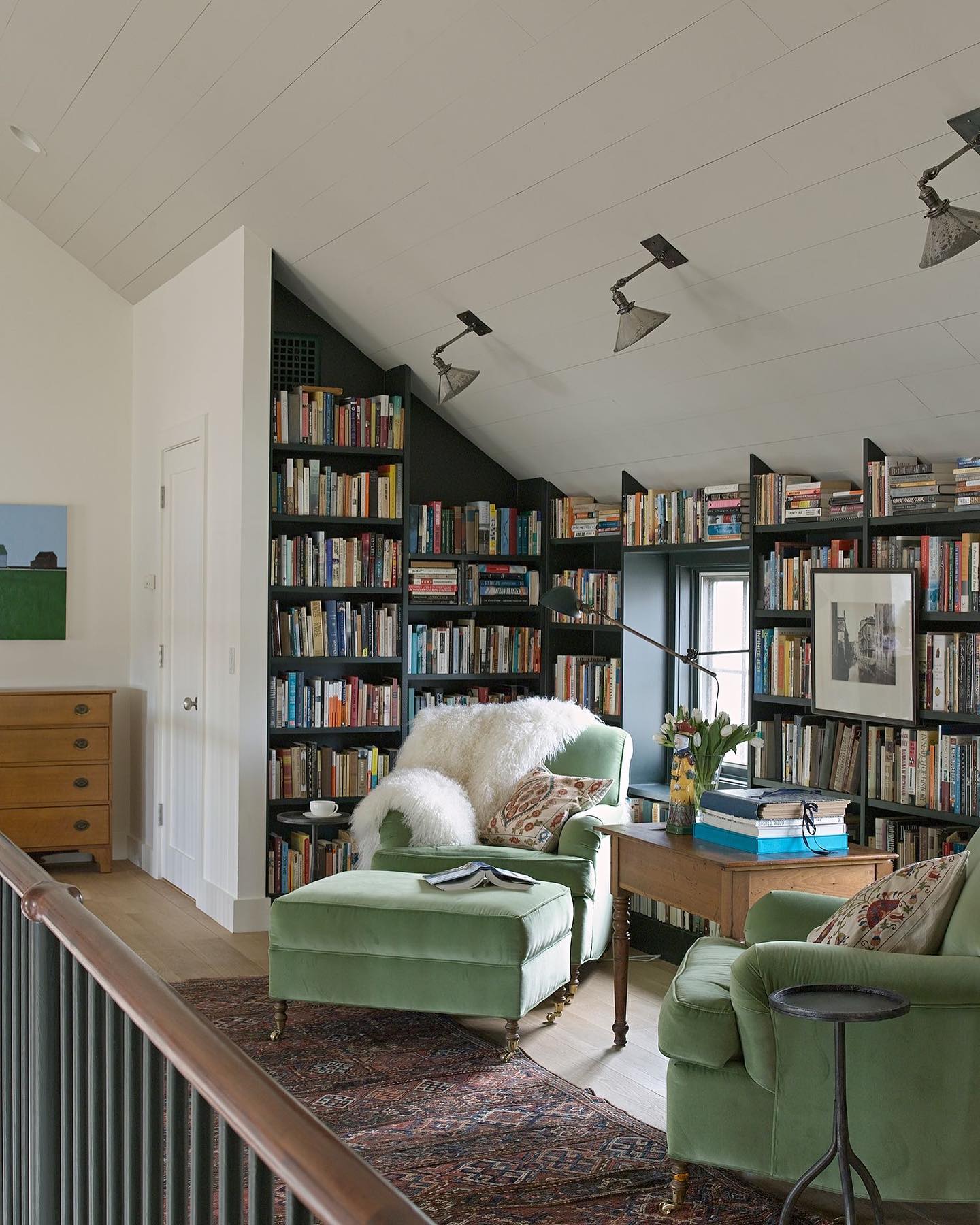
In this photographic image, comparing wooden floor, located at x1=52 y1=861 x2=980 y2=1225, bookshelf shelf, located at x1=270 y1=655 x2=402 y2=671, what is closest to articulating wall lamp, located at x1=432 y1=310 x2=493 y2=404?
bookshelf shelf, located at x1=270 y1=655 x2=402 y2=671

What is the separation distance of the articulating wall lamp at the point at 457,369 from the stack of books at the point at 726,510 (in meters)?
1.01

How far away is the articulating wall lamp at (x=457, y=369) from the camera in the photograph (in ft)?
15.6

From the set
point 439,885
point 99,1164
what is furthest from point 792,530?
point 99,1164

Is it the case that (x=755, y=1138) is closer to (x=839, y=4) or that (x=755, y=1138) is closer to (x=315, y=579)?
(x=839, y=4)

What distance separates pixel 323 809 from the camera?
503 centimetres

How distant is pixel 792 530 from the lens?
4473mm

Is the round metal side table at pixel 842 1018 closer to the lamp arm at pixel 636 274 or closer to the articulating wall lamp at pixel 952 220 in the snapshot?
the articulating wall lamp at pixel 952 220

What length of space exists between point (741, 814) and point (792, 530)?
Answer: 123cm

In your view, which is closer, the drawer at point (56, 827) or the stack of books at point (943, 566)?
the stack of books at point (943, 566)

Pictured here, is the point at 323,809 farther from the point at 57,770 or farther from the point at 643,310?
the point at 643,310

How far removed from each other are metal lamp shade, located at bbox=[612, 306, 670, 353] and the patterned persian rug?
2111 millimetres

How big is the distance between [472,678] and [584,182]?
2.75m

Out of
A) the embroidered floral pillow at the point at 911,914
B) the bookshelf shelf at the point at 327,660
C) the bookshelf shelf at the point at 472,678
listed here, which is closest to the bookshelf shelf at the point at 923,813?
the embroidered floral pillow at the point at 911,914

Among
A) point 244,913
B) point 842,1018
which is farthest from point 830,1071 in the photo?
point 244,913
